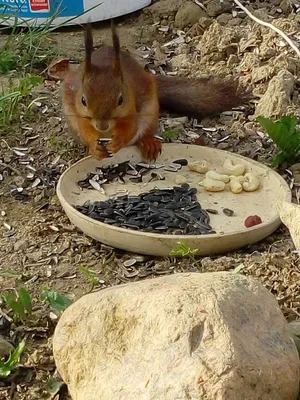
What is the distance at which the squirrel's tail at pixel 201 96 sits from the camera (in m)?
3.60

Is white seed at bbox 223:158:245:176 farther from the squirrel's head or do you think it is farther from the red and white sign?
the red and white sign

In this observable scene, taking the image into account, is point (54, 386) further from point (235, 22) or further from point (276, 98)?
point (235, 22)

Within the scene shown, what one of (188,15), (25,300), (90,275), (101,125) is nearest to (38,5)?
(188,15)

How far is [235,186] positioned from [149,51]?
1.52 meters

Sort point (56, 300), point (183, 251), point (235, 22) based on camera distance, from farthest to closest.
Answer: point (235, 22) < point (183, 251) < point (56, 300)

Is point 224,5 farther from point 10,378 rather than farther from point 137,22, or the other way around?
point 10,378

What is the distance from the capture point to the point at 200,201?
2957 mm

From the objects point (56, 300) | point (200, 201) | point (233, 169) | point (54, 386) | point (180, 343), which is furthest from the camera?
point (233, 169)

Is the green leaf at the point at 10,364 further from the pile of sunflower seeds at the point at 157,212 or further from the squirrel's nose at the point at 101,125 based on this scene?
the squirrel's nose at the point at 101,125

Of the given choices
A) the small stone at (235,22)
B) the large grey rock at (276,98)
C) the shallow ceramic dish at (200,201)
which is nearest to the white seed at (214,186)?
the shallow ceramic dish at (200,201)

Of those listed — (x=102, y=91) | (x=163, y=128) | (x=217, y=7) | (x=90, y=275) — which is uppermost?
(x=102, y=91)

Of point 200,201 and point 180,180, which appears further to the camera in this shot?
point 180,180

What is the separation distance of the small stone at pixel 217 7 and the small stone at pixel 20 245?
2.07 m

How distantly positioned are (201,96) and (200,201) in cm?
77
